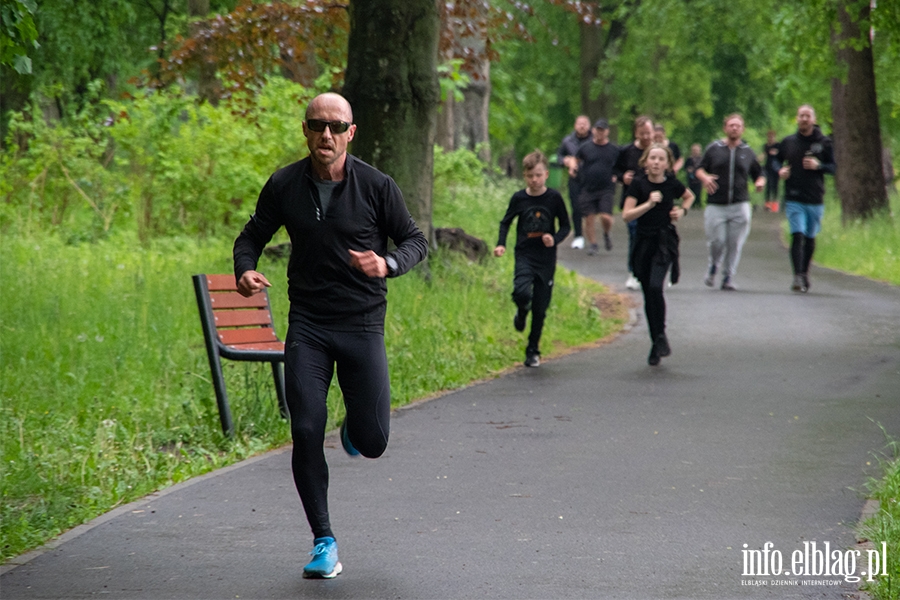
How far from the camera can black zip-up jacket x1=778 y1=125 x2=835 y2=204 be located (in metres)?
16.9

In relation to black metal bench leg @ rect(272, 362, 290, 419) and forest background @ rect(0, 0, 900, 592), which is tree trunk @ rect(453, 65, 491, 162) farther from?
black metal bench leg @ rect(272, 362, 290, 419)

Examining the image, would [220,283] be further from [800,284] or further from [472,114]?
[472,114]

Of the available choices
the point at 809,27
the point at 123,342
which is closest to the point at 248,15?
the point at 123,342

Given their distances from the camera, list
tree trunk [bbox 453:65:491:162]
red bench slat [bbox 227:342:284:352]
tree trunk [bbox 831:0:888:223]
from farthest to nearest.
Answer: tree trunk [bbox 453:65:491:162] < tree trunk [bbox 831:0:888:223] < red bench slat [bbox 227:342:284:352]

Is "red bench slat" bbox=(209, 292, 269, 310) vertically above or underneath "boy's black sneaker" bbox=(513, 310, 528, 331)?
above

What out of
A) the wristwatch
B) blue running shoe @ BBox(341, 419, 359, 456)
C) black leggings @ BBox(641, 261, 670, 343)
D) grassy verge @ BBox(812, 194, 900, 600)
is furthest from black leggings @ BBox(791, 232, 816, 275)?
the wristwatch

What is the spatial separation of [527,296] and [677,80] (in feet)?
107

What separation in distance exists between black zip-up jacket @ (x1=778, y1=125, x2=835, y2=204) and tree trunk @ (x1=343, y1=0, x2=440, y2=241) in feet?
19.0

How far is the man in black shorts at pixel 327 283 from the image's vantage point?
17.7 feet

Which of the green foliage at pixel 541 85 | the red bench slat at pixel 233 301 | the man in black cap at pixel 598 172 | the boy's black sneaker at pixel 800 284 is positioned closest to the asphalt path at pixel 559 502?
the red bench slat at pixel 233 301

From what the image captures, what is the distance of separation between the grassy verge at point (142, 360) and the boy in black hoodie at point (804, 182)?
2774 mm

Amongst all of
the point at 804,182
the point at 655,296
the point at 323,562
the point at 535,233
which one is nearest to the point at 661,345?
the point at 655,296

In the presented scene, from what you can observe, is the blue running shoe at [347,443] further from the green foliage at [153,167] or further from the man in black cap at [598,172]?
the man in black cap at [598,172]

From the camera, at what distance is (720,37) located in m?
38.9
